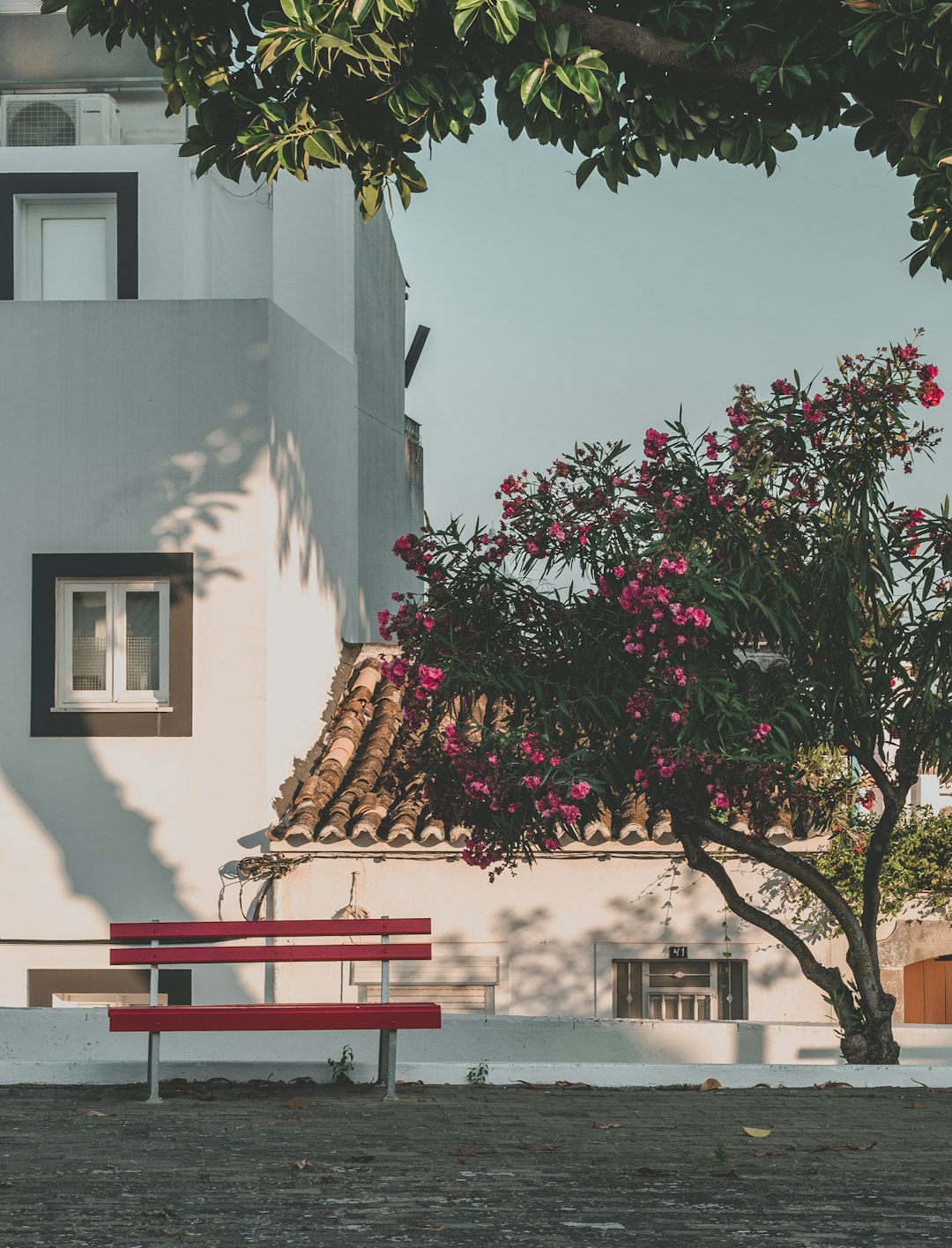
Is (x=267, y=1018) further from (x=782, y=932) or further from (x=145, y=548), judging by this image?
(x=145, y=548)

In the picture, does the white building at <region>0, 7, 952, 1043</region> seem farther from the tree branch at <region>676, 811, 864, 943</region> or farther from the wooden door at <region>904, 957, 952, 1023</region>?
the tree branch at <region>676, 811, 864, 943</region>

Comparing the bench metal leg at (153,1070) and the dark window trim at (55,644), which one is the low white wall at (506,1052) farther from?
the dark window trim at (55,644)

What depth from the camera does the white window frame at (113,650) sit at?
43.7 ft

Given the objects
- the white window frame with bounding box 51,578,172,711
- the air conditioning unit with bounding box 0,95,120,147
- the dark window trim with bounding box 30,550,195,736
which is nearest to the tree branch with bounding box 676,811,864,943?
the dark window trim with bounding box 30,550,195,736

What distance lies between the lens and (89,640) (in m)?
13.5

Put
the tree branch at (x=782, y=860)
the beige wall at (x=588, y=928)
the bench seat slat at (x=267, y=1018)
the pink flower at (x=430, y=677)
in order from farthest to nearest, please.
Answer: the beige wall at (x=588, y=928)
the tree branch at (x=782, y=860)
the pink flower at (x=430, y=677)
the bench seat slat at (x=267, y=1018)

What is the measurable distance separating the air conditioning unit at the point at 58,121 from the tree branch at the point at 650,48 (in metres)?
10.7

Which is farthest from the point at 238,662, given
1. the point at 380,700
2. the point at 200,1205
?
the point at 200,1205

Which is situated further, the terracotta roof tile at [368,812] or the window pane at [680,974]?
the window pane at [680,974]

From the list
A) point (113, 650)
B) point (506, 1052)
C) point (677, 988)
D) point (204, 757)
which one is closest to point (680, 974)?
point (677, 988)

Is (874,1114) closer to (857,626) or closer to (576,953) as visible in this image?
(857,626)

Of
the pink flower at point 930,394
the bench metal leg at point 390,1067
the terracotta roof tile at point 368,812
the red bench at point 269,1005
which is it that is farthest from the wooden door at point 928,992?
the red bench at point 269,1005

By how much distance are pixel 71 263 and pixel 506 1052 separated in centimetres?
884

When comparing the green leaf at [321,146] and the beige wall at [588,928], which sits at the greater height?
the green leaf at [321,146]
